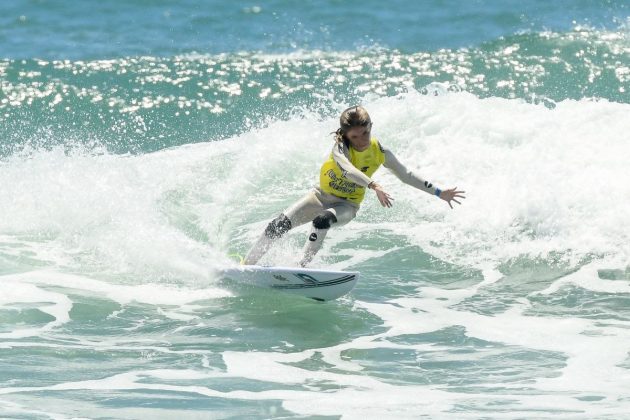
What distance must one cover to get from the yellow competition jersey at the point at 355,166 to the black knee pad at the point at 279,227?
1.61ft

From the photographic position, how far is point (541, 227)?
1201 cm

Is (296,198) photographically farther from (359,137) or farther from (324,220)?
(359,137)

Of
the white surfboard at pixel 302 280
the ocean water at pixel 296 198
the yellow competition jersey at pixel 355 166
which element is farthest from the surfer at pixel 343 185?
the ocean water at pixel 296 198

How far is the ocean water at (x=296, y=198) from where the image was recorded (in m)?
7.87

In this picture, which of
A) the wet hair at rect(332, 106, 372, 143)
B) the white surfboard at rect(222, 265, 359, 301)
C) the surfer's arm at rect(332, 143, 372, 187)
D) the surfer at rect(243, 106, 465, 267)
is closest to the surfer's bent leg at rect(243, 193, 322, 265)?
the surfer at rect(243, 106, 465, 267)

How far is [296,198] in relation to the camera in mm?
14250

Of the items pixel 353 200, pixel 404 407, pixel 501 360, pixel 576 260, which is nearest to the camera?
pixel 404 407

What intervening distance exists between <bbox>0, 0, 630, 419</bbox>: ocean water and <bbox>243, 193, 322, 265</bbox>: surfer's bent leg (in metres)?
0.41

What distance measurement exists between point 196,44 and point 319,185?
40.3ft

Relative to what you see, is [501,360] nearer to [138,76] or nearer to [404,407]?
[404,407]

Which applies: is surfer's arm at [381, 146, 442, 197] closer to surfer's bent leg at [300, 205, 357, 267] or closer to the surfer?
the surfer

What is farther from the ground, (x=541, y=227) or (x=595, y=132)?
(x=595, y=132)

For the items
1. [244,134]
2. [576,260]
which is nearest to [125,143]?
[244,134]

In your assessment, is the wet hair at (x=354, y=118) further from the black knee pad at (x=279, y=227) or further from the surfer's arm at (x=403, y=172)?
the black knee pad at (x=279, y=227)
